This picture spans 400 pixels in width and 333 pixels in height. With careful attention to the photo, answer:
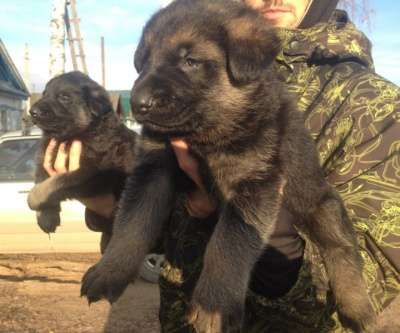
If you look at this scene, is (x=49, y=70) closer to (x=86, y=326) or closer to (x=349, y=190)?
(x=86, y=326)

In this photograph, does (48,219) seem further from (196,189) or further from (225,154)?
(225,154)

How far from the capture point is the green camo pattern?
6.66 ft

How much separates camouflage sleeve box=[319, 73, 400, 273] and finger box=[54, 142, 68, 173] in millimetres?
2372

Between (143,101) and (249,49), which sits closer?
(143,101)

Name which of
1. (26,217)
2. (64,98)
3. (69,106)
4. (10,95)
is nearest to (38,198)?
(69,106)

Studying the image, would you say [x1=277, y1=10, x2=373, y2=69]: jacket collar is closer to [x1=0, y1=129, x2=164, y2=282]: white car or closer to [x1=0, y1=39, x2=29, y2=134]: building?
[x1=0, y1=129, x2=164, y2=282]: white car

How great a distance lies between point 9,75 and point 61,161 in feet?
61.9

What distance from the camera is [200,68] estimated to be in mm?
2266

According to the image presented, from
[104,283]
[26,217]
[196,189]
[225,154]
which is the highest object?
[225,154]

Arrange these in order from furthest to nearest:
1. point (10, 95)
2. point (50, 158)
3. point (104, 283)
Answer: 1. point (10, 95)
2. point (50, 158)
3. point (104, 283)

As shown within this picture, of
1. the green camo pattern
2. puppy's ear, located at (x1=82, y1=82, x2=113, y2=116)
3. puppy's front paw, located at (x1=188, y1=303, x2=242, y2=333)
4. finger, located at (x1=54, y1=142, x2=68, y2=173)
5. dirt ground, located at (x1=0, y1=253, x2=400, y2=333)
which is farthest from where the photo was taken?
dirt ground, located at (x1=0, y1=253, x2=400, y2=333)

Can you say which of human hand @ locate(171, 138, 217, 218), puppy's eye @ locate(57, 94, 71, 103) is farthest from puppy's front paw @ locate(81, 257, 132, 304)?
puppy's eye @ locate(57, 94, 71, 103)

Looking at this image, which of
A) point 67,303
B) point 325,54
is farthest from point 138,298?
point 325,54

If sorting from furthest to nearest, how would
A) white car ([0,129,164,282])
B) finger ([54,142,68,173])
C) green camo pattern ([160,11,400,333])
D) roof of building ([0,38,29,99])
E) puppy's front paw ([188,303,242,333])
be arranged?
roof of building ([0,38,29,99]) < white car ([0,129,164,282]) < finger ([54,142,68,173]) < green camo pattern ([160,11,400,333]) < puppy's front paw ([188,303,242,333])
